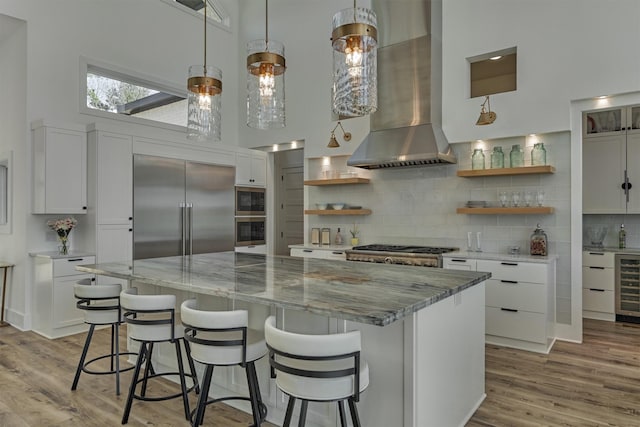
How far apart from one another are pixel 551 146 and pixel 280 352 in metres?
3.96

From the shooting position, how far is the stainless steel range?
4418 mm

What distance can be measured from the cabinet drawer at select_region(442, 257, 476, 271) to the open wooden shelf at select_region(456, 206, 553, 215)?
66 cm

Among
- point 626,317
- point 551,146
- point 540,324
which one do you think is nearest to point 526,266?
point 540,324

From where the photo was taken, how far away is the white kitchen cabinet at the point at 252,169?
6.45m

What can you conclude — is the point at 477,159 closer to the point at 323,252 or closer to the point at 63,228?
the point at 323,252

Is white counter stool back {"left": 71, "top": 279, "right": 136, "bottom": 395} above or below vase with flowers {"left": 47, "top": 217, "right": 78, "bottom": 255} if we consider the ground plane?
below

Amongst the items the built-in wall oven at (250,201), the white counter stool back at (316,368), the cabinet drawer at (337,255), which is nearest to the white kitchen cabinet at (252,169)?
the built-in wall oven at (250,201)

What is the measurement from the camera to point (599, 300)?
4.98 m

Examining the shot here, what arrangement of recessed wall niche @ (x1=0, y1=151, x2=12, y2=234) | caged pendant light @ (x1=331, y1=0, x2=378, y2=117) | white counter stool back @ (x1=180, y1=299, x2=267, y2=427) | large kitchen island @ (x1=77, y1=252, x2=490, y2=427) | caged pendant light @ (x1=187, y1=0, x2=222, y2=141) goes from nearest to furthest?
large kitchen island @ (x1=77, y1=252, x2=490, y2=427) < white counter stool back @ (x1=180, y1=299, x2=267, y2=427) < caged pendant light @ (x1=331, y1=0, x2=378, y2=117) < caged pendant light @ (x1=187, y1=0, x2=222, y2=141) < recessed wall niche @ (x1=0, y1=151, x2=12, y2=234)

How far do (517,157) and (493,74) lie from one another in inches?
47.8

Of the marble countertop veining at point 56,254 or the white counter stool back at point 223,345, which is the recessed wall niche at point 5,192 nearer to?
the marble countertop veining at point 56,254

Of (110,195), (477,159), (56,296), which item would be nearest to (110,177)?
(110,195)

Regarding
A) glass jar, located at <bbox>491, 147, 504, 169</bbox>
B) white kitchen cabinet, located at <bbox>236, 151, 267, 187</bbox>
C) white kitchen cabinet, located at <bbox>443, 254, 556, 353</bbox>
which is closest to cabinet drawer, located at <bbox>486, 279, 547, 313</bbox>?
white kitchen cabinet, located at <bbox>443, 254, 556, 353</bbox>

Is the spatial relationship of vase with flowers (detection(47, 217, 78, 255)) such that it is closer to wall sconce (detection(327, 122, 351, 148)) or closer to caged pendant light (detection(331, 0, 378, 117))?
wall sconce (detection(327, 122, 351, 148))
